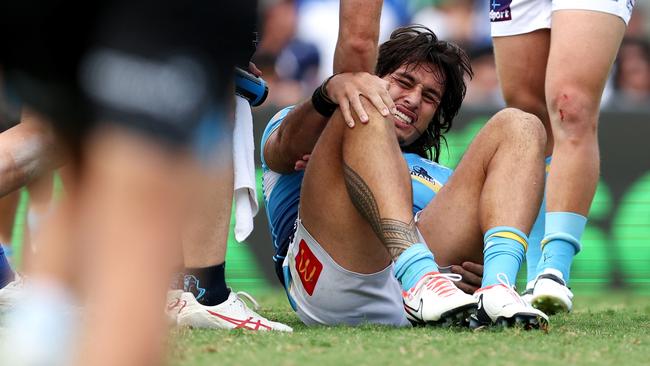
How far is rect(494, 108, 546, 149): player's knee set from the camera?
3.37 m

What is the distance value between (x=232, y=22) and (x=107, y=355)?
47cm

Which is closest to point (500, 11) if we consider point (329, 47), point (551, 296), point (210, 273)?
point (551, 296)

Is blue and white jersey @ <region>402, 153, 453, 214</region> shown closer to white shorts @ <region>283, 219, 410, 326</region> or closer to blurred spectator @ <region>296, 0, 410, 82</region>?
white shorts @ <region>283, 219, 410, 326</region>

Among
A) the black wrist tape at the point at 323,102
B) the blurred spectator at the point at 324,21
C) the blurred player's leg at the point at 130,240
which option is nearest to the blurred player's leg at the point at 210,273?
the black wrist tape at the point at 323,102

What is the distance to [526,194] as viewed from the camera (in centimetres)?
330

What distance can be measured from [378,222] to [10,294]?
4.32 ft

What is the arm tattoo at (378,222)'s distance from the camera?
9.95 feet

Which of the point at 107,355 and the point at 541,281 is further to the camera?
the point at 541,281

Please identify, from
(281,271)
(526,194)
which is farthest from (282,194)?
(526,194)

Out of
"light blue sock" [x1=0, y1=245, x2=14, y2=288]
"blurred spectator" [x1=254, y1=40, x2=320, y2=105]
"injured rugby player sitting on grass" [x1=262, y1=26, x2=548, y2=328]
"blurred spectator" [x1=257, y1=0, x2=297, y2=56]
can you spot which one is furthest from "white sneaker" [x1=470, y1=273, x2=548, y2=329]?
"blurred spectator" [x1=257, y1=0, x2=297, y2=56]

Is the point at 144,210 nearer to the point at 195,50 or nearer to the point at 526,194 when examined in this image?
the point at 195,50

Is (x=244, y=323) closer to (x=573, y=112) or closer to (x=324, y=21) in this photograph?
(x=573, y=112)

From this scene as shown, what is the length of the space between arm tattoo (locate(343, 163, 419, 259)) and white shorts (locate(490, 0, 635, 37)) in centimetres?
118

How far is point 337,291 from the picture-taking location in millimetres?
3311
